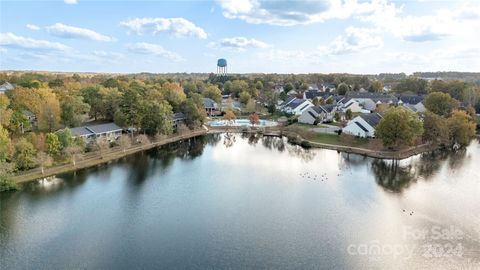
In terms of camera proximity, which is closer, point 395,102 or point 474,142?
point 474,142

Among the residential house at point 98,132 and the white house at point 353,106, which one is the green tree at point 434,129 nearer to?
the white house at point 353,106

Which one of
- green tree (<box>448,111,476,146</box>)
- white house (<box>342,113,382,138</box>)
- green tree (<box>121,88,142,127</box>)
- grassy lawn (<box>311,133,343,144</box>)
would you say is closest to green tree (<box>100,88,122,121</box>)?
green tree (<box>121,88,142,127</box>)

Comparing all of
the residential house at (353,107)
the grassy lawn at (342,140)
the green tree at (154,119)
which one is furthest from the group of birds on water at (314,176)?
the residential house at (353,107)

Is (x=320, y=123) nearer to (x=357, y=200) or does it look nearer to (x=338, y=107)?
(x=338, y=107)

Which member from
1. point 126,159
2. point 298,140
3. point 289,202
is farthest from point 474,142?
point 126,159

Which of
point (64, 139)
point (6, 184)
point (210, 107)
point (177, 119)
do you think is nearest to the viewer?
point (6, 184)

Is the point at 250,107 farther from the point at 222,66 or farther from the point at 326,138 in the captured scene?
the point at 222,66

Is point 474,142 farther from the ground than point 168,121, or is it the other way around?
point 168,121

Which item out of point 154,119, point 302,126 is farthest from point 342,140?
point 154,119
